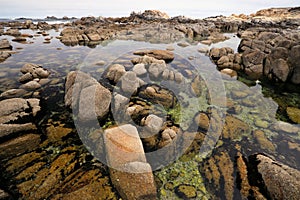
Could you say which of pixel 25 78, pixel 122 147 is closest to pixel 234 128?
pixel 122 147

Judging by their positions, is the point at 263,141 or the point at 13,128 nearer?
the point at 13,128

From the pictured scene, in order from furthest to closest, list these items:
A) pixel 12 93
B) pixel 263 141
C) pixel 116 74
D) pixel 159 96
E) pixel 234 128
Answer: pixel 116 74, pixel 159 96, pixel 12 93, pixel 234 128, pixel 263 141

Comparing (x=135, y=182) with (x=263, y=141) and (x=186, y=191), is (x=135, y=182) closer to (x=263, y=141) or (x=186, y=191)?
(x=186, y=191)

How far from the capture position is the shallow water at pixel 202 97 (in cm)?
469

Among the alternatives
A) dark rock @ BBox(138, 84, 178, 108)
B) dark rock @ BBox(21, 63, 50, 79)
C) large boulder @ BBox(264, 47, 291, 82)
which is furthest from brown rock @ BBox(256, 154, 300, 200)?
dark rock @ BBox(21, 63, 50, 79)

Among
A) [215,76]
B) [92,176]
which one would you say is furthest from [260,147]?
[215,76]

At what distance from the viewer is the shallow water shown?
15.4ft

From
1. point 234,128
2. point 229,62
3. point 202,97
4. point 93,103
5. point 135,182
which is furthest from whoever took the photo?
point 229,62

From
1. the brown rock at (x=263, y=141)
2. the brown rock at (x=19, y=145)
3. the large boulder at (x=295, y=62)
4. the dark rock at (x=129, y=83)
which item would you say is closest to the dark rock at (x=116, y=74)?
the dark rock at (x=129, y=83)

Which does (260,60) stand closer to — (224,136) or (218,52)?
(218,52)

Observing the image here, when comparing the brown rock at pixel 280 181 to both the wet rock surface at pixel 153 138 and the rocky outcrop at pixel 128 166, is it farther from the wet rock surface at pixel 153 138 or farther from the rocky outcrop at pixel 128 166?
the rocky outcrop at pixel 128 166

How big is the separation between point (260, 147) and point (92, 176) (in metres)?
5.10

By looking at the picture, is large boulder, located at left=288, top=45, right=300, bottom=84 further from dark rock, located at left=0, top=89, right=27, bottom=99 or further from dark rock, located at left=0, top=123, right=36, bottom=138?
dark rock, located at left=0, top=89, right=27, bottom=99

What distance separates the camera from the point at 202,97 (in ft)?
27.8
